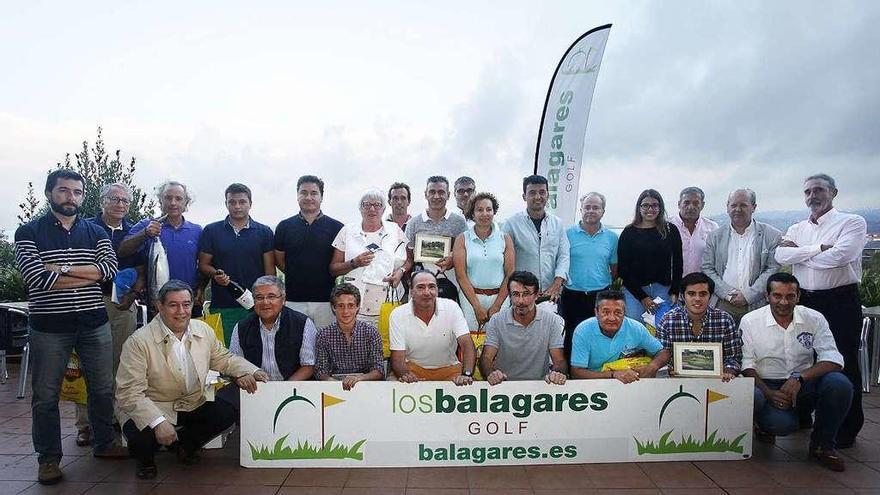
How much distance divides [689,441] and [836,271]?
5.80ft

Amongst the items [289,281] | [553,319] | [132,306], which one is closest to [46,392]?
[132,306]

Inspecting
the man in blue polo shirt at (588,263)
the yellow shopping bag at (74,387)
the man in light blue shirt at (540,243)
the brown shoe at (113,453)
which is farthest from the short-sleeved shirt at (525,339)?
the yellow shopping bag at (74,387)

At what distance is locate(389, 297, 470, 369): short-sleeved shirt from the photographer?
14.1 ft

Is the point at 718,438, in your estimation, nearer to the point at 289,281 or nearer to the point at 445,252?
the point at 445,252

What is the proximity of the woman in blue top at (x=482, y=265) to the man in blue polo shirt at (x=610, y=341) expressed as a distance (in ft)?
2.56

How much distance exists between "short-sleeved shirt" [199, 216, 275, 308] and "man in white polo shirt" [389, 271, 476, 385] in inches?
53.2

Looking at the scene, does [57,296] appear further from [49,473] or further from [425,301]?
[425,301]

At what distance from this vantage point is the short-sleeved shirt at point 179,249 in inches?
186

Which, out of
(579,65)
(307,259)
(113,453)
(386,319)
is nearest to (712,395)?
(386,319)

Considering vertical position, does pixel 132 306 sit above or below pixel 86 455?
above

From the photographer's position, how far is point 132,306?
4660 mm

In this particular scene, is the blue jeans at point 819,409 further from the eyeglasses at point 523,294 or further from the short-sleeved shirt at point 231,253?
the short-sleeved shirt at point 231,253

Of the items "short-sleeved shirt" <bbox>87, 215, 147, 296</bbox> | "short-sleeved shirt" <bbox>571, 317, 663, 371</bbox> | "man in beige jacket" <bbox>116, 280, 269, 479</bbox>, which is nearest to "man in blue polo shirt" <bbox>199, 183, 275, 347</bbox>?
"short-sleeved shirt" <bbox>87, 215, 147, 296</bbox>

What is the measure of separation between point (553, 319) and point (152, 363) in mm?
2690
